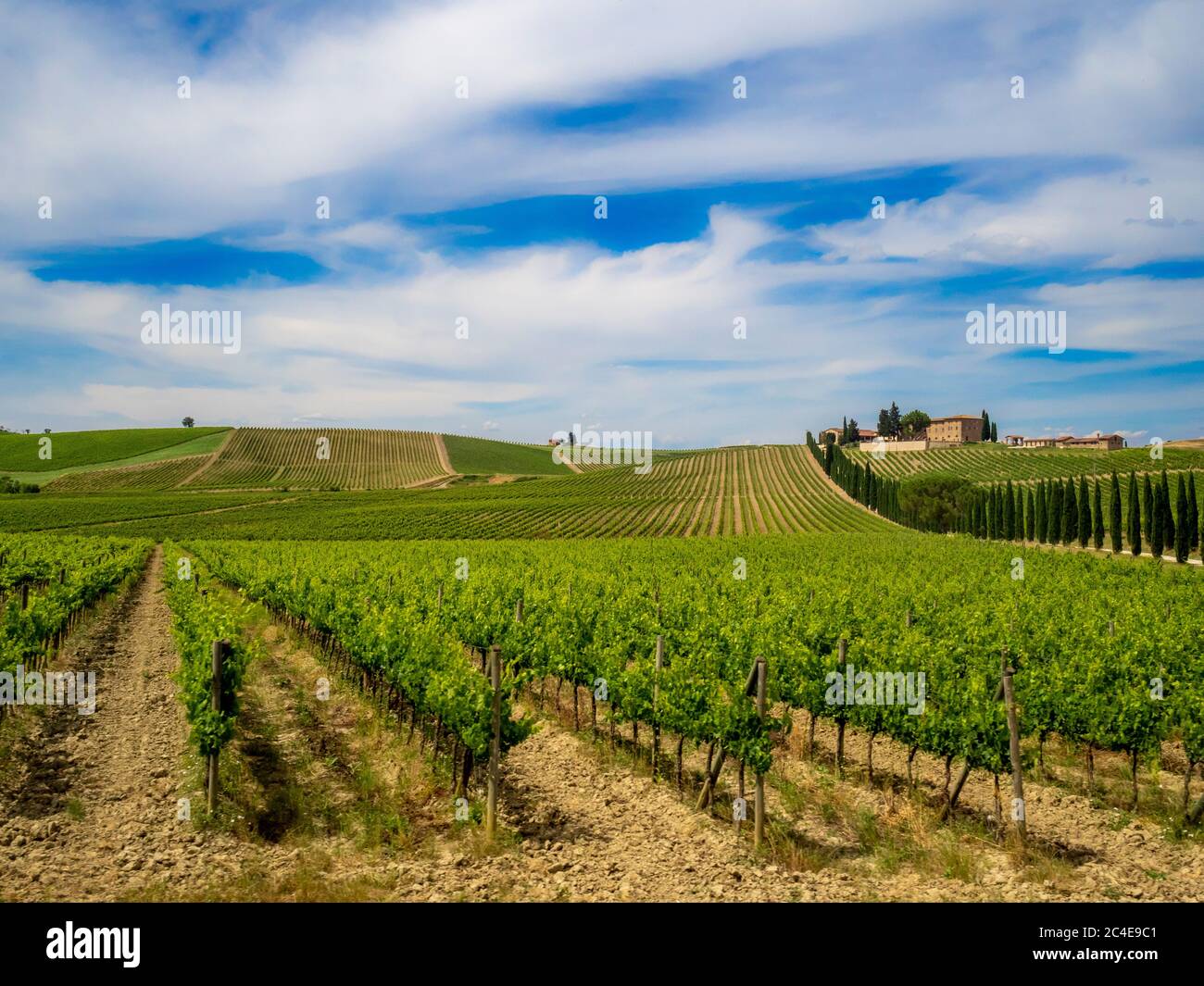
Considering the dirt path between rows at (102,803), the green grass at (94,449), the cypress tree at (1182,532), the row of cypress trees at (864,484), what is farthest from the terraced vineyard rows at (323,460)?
the dirt path between rows at (102,803)

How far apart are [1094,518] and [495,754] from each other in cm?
6519

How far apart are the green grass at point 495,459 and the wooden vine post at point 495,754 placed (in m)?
112

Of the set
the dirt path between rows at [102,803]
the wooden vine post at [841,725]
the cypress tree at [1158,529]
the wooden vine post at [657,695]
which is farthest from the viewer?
the cypress tree at [1158,529]

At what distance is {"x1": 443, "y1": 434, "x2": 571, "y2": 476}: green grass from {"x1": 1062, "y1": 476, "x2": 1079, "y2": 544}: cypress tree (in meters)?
82.4

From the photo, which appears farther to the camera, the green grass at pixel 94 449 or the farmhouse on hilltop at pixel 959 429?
the farmhouse on hilltop at pixel 959 429

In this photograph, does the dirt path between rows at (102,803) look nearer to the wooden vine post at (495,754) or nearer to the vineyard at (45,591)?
the vineyard at (45,591)

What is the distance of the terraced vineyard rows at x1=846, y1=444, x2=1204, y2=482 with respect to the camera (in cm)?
8538

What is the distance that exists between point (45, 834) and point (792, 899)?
935 cm

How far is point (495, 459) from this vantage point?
139 metres

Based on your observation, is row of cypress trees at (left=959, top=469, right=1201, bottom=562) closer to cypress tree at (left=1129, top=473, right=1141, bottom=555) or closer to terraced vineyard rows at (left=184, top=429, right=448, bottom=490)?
cypress tree at (left=1129, top=473, right=1141, bottom=555)

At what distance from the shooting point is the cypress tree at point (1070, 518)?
55.1 meters

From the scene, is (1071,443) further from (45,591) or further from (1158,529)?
(45,591)

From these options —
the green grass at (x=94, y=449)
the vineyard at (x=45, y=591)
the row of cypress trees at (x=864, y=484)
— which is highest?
the green grass at (x=94, y=449)
